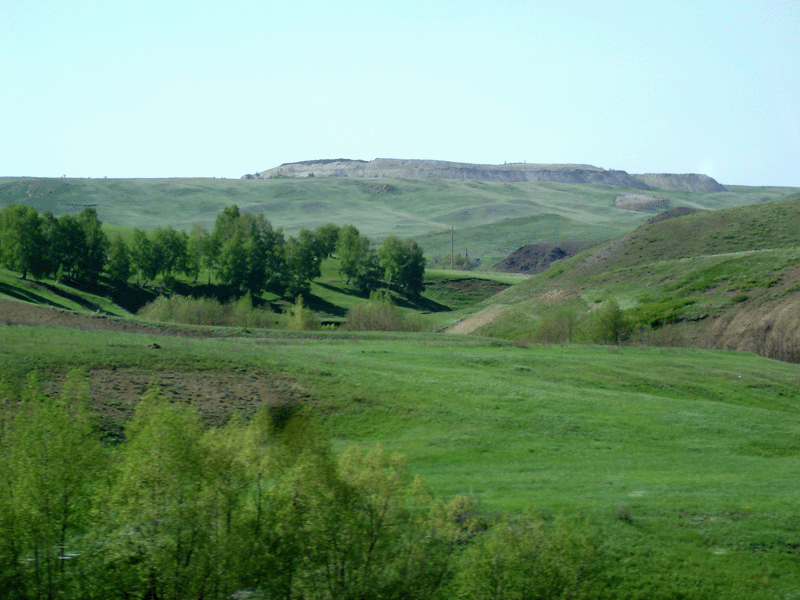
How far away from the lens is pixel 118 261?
9044cm

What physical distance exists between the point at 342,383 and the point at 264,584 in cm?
1848

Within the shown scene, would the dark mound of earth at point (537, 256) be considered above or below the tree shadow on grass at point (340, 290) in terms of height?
above

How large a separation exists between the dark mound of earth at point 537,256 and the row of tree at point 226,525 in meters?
170

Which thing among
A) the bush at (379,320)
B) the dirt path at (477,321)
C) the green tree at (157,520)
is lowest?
the dirt path at (477,321)

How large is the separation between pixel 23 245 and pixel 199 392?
62982 mm

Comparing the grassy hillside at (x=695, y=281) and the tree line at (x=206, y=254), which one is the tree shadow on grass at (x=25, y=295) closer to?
the tree line at (x=206, y=254)

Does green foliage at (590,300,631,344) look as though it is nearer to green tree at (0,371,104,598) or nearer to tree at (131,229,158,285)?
green tree at (0,371,104,598)

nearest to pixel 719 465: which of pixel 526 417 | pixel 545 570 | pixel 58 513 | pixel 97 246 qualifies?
pixel 526 417

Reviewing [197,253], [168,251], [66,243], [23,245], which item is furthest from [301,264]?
[23,245]

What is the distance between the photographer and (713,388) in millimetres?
36750

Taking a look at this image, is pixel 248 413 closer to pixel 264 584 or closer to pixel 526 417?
pixel 526 417

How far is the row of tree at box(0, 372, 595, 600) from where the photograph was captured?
1061cm

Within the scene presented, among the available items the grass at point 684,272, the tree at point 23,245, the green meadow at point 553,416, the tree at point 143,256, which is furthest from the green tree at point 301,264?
the green meadow at point 553,416

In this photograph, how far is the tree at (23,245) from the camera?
78.8 metres
